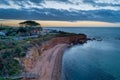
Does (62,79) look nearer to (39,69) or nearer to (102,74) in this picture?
(39,69)

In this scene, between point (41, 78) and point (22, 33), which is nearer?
point (41, 78)

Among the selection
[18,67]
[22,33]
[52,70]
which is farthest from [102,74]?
[22,33]

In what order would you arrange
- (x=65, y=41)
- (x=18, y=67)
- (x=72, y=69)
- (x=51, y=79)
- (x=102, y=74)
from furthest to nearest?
1. (x=65, y=41)
2. (x=72, y=69)
3. (x=102, y=74)
4. (x=51, y=79)
5. (x=18, y=67)

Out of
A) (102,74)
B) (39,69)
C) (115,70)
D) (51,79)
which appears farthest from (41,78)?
(115,70)

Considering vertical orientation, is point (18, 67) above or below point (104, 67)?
above

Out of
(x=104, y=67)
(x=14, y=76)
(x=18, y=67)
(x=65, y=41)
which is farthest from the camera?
(x=65, y=41)

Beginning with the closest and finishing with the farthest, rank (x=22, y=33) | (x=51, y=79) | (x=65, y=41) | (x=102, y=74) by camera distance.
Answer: (x=51, y=79), (x=102, y=74), (x=22, y=33), (x=65, y=41)

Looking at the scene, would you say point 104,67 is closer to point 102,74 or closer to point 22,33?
point 102,74

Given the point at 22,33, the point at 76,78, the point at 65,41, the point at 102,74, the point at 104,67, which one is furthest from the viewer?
the point at 65,41

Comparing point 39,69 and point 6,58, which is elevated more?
point 6,58
